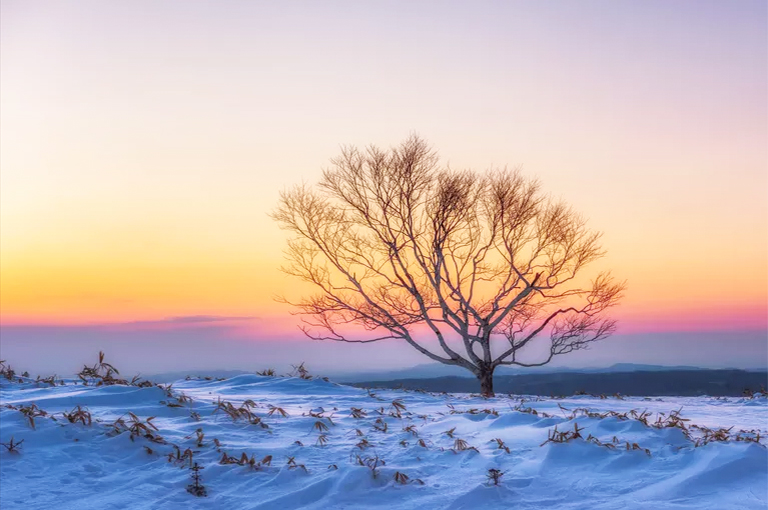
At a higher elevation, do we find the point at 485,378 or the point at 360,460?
the point at 485,378

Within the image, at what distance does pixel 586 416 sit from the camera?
239 inches

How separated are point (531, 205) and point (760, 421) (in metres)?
8.35

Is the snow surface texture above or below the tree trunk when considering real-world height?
below

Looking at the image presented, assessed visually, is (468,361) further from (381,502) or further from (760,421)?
(381,502)

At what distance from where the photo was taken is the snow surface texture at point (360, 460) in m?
4.16

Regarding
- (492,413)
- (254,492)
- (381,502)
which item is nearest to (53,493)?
(254,492)

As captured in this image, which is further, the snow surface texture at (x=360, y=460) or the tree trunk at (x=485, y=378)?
the tree trunk at (x=485, y=378)

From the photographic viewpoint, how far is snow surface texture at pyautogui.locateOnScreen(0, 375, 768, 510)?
416 cm

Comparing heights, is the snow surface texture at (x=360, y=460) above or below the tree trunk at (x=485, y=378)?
below

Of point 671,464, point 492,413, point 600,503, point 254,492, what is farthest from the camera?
point 492,413

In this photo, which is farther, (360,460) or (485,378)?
(485,378)

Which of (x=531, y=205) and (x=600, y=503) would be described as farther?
(x=531, y=205)

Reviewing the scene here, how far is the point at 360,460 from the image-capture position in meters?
4.78

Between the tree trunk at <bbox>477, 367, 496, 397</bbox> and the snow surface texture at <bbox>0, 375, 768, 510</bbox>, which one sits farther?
the tree trunk at <bbox>477, 367, 496, 397</bbox>
